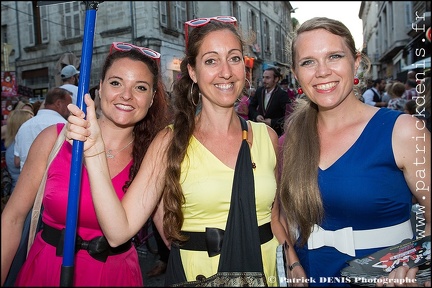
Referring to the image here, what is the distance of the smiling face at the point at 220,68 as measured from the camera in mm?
2070

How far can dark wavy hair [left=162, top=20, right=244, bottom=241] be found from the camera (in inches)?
74.8

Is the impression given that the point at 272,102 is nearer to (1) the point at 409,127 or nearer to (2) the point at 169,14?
(1) the point at 409,127

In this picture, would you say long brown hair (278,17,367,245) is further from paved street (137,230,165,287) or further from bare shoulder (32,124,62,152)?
paved street (137,230,165,287)

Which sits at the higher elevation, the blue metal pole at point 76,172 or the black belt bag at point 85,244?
the blue metal pole at point 76,172

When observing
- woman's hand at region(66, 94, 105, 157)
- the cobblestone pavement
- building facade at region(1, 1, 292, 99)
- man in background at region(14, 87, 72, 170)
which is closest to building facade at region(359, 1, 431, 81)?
woman's hand at region(66, 94, 105, 157)

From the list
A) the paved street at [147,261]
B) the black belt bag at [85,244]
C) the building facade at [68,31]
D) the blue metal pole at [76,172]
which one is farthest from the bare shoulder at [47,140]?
the building facade at [68,31]

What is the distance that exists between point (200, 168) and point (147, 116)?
655mm

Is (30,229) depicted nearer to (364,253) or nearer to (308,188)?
(308,188)

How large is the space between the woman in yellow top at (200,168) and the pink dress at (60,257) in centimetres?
27

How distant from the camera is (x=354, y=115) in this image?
1980 millimetres

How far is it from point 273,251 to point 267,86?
5109mm

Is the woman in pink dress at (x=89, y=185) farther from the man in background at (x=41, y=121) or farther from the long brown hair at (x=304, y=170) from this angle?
the man in background at (x=41, y=121)

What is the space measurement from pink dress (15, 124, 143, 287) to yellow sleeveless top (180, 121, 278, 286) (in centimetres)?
37

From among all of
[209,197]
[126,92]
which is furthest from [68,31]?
[209,197]
